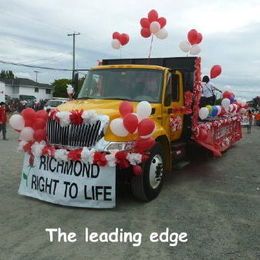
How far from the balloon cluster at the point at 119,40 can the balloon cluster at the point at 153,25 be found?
2.03ft

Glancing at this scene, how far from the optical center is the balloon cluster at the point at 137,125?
6.29 metres

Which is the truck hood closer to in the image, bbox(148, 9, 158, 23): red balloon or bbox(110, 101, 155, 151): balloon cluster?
bbox(110, 101, 155, 151): balloon cluster

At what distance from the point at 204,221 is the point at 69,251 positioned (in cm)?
220

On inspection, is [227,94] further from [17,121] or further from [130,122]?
[17,121]

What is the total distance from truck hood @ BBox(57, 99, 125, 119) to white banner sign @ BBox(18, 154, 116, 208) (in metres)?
0.90

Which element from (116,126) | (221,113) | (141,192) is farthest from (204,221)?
(221,113)

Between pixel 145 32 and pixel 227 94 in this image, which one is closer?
pixel 145 32

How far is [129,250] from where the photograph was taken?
5.02 meters

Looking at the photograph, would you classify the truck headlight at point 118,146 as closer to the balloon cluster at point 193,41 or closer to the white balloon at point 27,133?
the white balloon at point 27,133

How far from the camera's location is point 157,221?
612 cm

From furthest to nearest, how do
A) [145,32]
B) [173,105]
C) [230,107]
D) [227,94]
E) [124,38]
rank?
[230,107]
[227,94]
[124,38]
[145,32]
[173,105]

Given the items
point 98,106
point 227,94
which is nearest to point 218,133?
point 227,94

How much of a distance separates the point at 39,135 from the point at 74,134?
0.74 m

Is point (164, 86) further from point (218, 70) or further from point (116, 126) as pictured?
point (218, 70)
